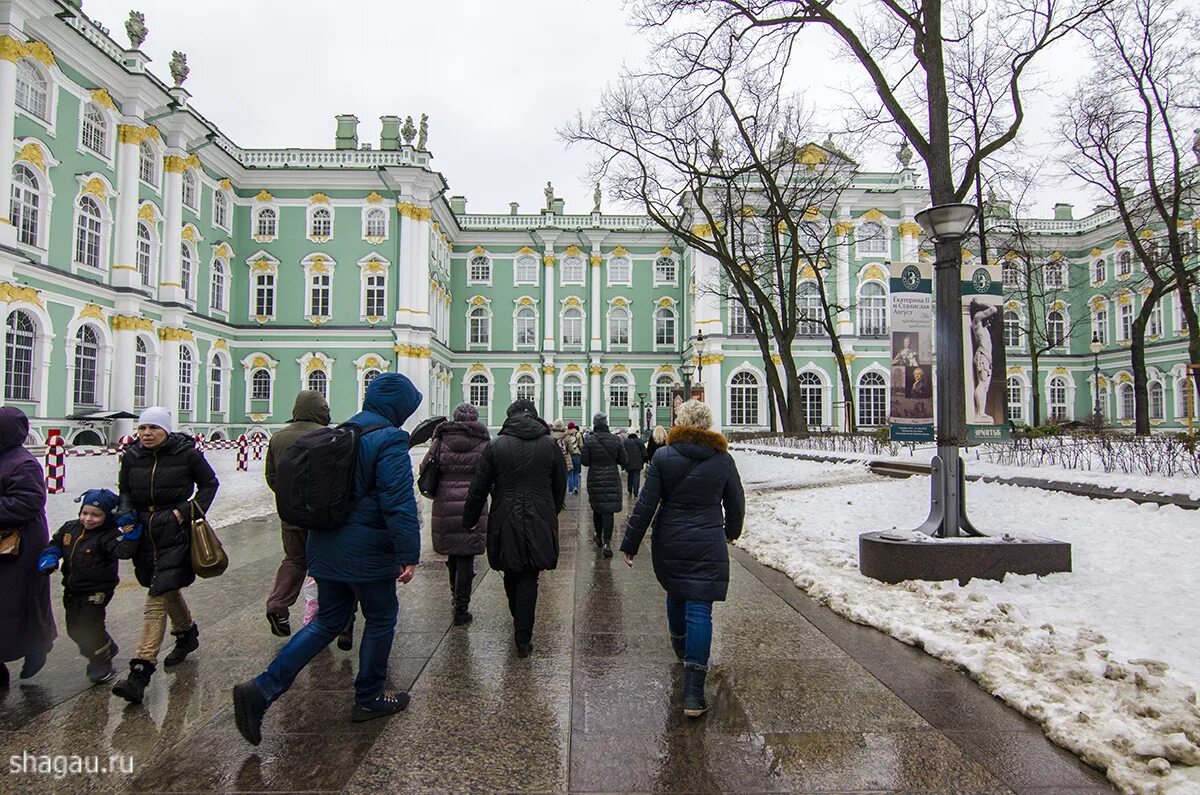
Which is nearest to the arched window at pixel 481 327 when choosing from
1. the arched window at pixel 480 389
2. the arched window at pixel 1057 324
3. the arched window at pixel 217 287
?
the arched window at pixel 480 389

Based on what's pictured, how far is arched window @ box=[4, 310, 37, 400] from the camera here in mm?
21297

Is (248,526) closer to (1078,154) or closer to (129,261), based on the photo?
(129,261)

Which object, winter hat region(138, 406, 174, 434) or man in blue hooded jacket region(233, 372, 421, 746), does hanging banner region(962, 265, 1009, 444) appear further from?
winter hat region(138, 406, 174, 434)

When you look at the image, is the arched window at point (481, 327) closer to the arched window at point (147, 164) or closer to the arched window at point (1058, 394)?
the arched window at point (147, 164)

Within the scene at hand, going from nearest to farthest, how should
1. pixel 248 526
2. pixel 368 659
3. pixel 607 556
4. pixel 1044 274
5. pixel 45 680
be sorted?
pixel 368 659 → pixel 45 680 → pixel 607 556 → pixel 248 526 → pixel 1044 274

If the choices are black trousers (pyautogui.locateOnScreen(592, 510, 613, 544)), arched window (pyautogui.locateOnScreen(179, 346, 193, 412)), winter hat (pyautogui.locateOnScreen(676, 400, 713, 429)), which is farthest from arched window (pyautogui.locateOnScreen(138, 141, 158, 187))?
winter hat (pyautogui.locateOnScreen(676, 400, 713, 429))

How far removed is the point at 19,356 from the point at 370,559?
80.6ft

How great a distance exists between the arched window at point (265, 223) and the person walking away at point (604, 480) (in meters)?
33.9

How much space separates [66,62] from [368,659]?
2834 centimetres

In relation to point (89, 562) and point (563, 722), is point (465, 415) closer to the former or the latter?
point (89, 562)

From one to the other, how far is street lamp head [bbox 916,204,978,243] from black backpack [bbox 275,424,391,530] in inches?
245

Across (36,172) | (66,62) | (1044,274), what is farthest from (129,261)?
(1044,274)

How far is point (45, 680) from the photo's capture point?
4551 millimetres

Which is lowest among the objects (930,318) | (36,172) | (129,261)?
(930,318)
